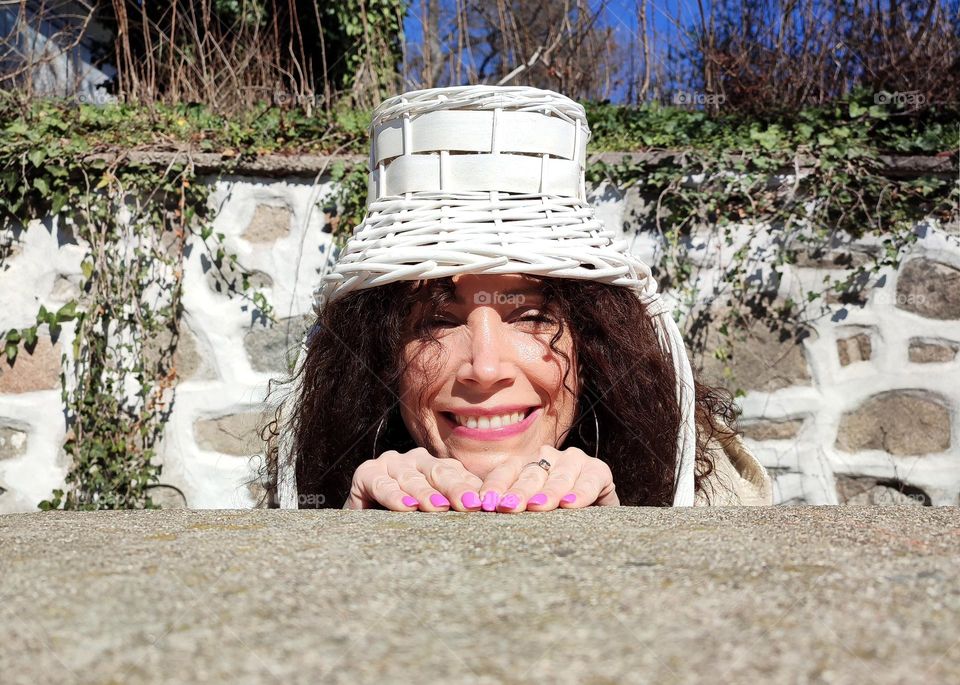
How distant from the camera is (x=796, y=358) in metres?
2.42

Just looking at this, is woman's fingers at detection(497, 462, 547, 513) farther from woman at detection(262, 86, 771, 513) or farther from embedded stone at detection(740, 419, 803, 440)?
embedded stone at detection(740, 419, 803, 440)

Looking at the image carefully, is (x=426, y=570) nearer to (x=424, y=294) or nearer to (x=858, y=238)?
(x=424, y=294)

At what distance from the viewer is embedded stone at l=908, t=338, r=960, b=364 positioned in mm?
2361

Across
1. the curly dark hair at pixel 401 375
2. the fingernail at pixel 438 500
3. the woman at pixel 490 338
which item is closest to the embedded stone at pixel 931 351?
the curly dark hair at pixel 401 375

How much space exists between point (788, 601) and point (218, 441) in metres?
2.13

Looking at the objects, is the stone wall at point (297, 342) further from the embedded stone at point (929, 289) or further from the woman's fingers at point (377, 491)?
the woman's fingers at point (377, 491)

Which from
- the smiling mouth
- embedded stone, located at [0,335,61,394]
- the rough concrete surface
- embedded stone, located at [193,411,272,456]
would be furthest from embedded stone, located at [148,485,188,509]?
the rough concrete surface

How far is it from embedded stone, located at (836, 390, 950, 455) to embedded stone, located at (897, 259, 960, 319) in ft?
0.80

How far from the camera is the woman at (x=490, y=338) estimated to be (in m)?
1.38

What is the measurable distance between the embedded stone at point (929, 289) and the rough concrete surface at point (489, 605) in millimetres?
1620

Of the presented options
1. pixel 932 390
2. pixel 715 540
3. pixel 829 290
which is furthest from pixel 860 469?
pixel 715 540

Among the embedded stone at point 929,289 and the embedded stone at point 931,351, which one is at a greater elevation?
the embedded stone at point 929,289

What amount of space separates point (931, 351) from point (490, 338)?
1.61 m

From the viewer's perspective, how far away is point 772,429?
95.6 inches
